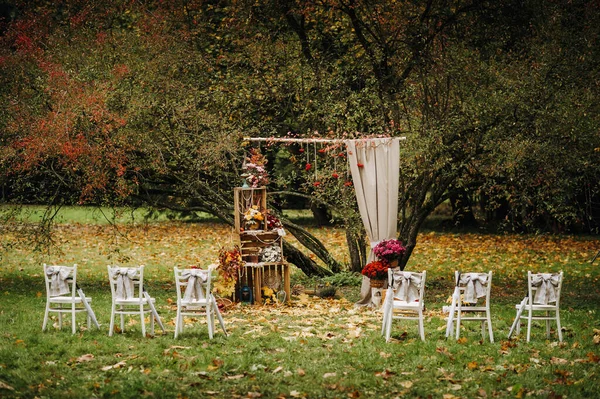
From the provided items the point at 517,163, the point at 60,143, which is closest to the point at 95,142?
the point at 60,143

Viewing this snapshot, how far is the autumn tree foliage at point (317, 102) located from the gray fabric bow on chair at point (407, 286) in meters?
4.14

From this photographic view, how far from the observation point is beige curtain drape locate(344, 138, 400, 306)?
13.9 metres

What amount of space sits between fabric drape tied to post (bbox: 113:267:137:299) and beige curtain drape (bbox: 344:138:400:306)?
4559 mm

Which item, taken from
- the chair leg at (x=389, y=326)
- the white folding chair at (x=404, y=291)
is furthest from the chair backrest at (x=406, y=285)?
the chair leg at (x=389, y=326)

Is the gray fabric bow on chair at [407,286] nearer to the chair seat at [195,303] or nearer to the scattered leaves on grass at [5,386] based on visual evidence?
the chair seat at [195,303]

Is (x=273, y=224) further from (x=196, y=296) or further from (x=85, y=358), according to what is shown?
(x=85, y=358)

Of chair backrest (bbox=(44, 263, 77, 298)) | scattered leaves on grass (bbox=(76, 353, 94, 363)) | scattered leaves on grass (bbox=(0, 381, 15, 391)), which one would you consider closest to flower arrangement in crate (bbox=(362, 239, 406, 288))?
chair backrest (bbox=(44, 263, 77, 298))

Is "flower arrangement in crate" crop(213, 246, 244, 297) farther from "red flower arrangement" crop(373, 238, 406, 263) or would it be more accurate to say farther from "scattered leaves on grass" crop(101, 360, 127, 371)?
"scattered leaves on grass" crop(101, 360, 127, 371)

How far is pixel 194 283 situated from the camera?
10938 millimetres

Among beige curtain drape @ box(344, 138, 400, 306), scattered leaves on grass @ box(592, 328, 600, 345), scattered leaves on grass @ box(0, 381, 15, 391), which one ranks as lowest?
scattered leaves on grass @ box(592, 328, 600, 345)

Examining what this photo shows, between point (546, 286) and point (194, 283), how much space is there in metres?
4.38

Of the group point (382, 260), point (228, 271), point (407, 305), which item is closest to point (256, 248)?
point (228, 271)

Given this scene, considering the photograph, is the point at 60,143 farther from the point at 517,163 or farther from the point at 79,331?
the point at 517,163

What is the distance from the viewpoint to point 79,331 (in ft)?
35.9
